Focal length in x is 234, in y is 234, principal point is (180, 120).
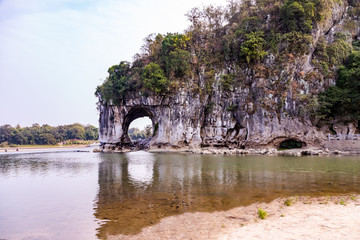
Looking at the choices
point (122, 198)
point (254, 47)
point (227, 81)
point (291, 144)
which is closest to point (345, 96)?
point (291, 144)

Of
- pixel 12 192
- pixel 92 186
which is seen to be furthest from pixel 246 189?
pixel 12 192

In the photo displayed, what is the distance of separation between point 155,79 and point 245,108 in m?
14.9

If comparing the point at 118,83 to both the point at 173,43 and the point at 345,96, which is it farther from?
the point at 345,96

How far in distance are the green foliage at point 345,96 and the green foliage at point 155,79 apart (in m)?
22.8

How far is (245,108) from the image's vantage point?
3588cm

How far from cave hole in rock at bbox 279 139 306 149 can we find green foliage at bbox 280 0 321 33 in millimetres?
15907

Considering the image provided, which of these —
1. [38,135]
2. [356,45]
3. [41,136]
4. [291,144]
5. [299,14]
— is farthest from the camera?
[38,135]

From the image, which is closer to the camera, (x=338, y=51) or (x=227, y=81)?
(x=338, y=51)

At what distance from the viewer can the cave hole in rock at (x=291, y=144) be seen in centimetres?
3197

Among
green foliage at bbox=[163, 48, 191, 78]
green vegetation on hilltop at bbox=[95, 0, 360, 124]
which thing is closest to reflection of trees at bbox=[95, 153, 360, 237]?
green vegetation on hilltop at bbox=[95, 0, 360, 124]

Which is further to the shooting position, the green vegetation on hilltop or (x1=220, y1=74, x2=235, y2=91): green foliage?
(x1=220, y1=74, x2=235, y2=91): green foliage

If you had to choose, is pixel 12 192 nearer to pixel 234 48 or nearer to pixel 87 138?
pixel 234 48

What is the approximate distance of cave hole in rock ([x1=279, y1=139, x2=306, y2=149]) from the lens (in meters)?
32.0

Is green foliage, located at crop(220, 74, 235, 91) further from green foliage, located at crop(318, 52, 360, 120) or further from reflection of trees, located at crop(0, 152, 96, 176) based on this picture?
reflection of trees, located at crop(0, 152, 96, 176)
